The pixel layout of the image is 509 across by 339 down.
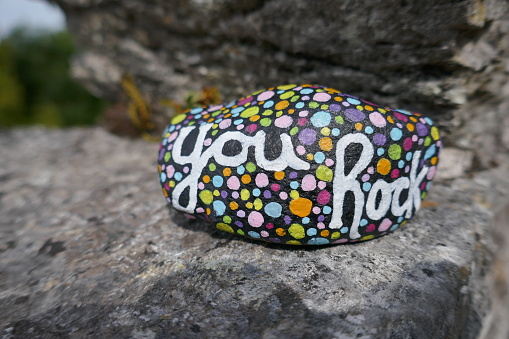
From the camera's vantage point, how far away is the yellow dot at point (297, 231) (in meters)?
1.44

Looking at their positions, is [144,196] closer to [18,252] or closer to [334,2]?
[18,252]

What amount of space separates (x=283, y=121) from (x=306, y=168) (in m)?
0.22

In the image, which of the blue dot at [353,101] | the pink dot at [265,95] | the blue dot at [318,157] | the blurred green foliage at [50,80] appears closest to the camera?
the blue dot at [318,157]

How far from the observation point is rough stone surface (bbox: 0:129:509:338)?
4.20 ft

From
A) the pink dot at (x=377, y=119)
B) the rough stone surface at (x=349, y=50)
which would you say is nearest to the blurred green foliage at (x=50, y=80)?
the rough stone surface at (x=349, y=50)

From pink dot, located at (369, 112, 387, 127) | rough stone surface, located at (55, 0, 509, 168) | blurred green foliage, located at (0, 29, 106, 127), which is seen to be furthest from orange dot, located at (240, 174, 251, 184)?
blurred green foliage, located at (0, 29, 106, 127)

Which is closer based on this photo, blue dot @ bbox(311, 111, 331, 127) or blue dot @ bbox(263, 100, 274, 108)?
blue dot @ bbox(311, 111, 331, 127)

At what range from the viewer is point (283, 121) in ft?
4.75

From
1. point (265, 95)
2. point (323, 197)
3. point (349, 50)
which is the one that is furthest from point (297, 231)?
point (349, 50)

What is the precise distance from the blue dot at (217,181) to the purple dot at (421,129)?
33.7 inches

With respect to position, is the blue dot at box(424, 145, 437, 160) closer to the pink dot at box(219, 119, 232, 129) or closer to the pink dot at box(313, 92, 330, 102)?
the pink dot at box(313, 92, 330, 102)


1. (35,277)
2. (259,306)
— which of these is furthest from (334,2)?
(35,277)

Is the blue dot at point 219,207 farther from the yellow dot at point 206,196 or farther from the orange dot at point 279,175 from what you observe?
the orange dot at point 279,175

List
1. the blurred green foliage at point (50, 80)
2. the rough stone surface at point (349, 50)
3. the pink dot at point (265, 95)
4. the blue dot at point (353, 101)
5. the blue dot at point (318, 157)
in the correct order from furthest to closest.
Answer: the blurred green foliage at point (50, 80), the rough stone surface at point (349, 50), the pink dot at point (265, 95), the blue dot at point (353, 101), the blue dot at point (318, 157)
